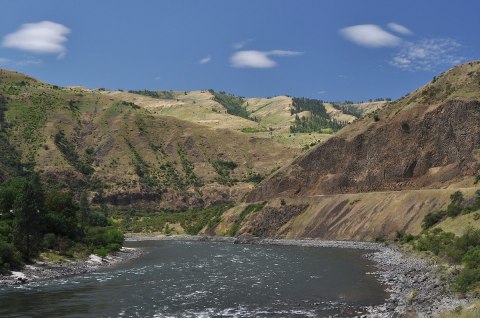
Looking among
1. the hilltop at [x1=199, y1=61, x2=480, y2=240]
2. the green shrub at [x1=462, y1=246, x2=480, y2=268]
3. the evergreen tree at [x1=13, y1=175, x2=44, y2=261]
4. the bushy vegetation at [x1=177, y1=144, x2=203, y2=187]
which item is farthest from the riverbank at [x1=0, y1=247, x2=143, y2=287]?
the bushy vegetation at [x1=177, y1=144, x2=203, y2=187]

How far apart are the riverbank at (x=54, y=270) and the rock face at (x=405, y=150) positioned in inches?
2345

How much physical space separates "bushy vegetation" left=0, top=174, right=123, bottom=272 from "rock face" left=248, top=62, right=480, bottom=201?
173ft

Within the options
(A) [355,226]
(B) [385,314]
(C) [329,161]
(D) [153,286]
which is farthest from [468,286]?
(C) [329,161]

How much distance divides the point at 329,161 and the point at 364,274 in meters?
70.8

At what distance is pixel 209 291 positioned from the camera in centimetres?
4225

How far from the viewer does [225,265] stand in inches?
2474

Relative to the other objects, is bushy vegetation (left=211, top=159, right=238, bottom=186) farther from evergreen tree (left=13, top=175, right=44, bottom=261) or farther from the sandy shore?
evergreen tree (left=13, top=175, right=44, bottom=261)

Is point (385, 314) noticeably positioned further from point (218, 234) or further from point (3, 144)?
point (3, 144)

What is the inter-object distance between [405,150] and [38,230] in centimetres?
7736

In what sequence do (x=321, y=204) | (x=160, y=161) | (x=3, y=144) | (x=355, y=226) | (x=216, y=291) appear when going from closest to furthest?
(x=216, y=291), (x=355, y=226), (x=321, y=204), (x=3, y=144), (x=160, y=161)

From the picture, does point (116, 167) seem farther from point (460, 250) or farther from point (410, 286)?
point (410, 286)

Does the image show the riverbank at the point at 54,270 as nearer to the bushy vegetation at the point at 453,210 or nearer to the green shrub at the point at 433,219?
the green shrub at the point at 433,219

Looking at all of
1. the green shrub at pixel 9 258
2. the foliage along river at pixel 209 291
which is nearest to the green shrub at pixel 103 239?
the foliage along river at pixel 209 291

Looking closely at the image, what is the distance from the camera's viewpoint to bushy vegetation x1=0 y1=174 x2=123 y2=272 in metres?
55.2
